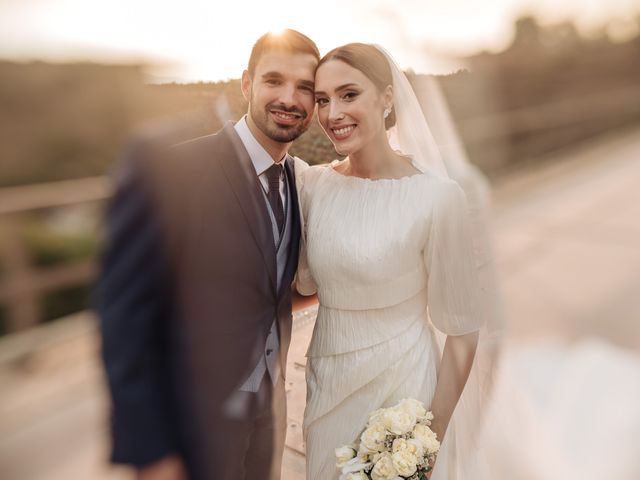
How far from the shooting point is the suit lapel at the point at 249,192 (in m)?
1.04

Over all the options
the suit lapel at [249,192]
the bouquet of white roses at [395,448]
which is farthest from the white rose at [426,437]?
the suit lapel at [249,192]

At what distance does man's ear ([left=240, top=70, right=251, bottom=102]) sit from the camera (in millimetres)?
1077

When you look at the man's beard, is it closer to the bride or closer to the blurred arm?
the bride

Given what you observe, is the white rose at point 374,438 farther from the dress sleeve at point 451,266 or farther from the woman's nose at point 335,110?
the woman's nose at point 335,110

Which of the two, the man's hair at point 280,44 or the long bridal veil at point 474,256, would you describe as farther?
the long bridal veil at point 474,256

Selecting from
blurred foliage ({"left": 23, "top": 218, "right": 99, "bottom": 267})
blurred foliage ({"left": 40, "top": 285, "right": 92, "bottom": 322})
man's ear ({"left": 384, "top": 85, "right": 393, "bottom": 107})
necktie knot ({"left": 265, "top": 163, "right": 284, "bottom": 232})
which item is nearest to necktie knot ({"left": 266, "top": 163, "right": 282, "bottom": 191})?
necktie knot ({"left": 265, "top": 163, "right": 284, "bottom": 232})

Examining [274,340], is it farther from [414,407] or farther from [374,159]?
[374,159]

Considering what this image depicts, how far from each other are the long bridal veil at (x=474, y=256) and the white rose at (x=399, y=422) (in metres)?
0.23

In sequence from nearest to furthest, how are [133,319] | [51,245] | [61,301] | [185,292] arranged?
[133,319] → [185,292] → [51,245] → [61,301]

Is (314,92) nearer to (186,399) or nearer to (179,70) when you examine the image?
(179,70)

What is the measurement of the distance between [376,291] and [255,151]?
0.42m

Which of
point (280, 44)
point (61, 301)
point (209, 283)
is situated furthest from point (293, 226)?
point (61, 301)

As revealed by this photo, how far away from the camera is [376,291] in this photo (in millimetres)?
1198

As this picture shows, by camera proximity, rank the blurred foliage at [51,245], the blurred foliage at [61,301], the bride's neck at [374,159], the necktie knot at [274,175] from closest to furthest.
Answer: the necktie knot at [274,175], the bride's neck at [374,159], the blurred foliage at [51,245], the blurred foliage at [61,301]
